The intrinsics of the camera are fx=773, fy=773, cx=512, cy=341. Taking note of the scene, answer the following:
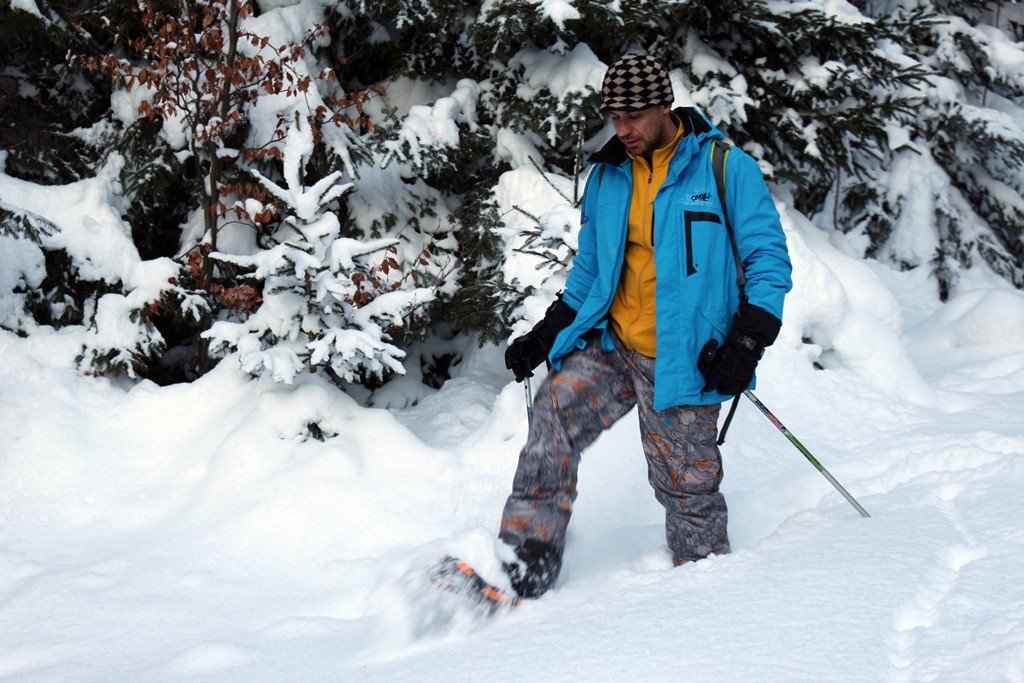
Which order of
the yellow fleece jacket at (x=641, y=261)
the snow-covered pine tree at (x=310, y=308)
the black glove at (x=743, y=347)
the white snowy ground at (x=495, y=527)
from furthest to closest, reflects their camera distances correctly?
the snow-covered pine tree at (x=310, y=308)
the yellow fleece jacket at (x=641, y=261)
the black glove at (x=743, y=347)
the white snowy ground at (x=495, y=527)

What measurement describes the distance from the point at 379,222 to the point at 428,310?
0.80m

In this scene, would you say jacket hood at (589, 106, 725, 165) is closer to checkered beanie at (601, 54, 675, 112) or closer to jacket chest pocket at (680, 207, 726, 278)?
checkered beanie at (601, 54, 675, 112)

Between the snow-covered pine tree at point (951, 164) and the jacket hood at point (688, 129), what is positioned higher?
the jacket hood at point (688, 129)

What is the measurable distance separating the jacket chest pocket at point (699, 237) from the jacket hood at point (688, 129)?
0.28 m

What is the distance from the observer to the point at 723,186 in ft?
8.55

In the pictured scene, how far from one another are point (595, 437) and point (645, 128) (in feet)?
3.68

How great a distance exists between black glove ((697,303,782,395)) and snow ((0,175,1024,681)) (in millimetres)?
641

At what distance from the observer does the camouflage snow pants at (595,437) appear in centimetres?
274

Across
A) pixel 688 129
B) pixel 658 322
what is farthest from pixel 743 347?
pixel 688 129

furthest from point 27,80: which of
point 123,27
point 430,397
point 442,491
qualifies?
point 442,491

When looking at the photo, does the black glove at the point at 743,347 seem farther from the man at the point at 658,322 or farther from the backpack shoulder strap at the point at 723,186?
the backpack shoulder strap at the point at 723,186

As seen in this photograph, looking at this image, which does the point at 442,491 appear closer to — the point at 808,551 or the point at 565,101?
the point at 808,551

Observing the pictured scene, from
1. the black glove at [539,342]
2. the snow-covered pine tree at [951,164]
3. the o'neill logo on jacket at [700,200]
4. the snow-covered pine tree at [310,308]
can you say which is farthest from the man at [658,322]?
the snow-covered pine tree at [951,164]

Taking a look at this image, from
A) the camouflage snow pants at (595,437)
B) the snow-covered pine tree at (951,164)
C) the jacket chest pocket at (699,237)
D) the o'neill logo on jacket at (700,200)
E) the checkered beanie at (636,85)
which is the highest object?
the checkered beanie at (636,85)
